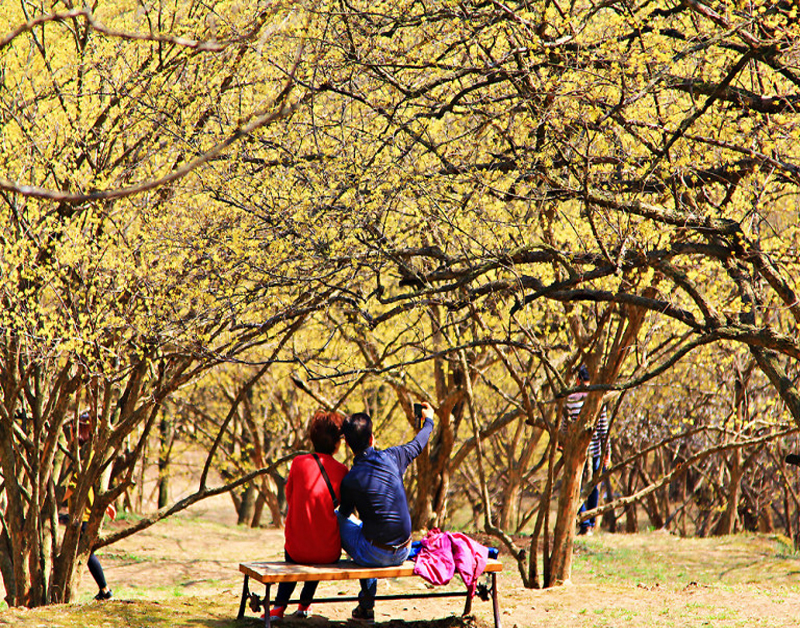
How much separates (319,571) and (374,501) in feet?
1.75

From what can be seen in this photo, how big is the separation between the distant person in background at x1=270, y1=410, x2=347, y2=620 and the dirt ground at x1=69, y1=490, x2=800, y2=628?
24.1 inches

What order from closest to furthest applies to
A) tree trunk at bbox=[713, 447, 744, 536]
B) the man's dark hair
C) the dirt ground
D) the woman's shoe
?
the man's dark hair, the woman's shoe, the dirt ground, tree trunk at bbox=[713, 447, 744, 536]

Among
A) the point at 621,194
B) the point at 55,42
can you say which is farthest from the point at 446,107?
the point at 55,42

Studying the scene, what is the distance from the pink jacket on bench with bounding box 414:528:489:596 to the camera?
529 centimetres

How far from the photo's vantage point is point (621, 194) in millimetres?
6238

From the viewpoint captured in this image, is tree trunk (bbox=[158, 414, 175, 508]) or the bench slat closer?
the bench slat

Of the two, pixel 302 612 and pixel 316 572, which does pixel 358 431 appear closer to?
pixel 316 572

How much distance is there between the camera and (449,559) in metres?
5.37

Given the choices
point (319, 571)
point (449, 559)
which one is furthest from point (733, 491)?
point (319, 571)

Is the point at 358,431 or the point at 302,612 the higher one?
the point at 358,431

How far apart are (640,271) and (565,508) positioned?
2.71 meters

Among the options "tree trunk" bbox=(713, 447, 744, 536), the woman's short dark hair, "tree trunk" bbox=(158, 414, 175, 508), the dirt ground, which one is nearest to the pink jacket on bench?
the dirt ground

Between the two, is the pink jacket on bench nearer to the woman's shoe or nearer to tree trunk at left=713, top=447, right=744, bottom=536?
the woman's shoe

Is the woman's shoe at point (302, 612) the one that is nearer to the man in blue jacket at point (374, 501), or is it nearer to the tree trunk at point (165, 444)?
the man in blue jacket at point (374, 501)
